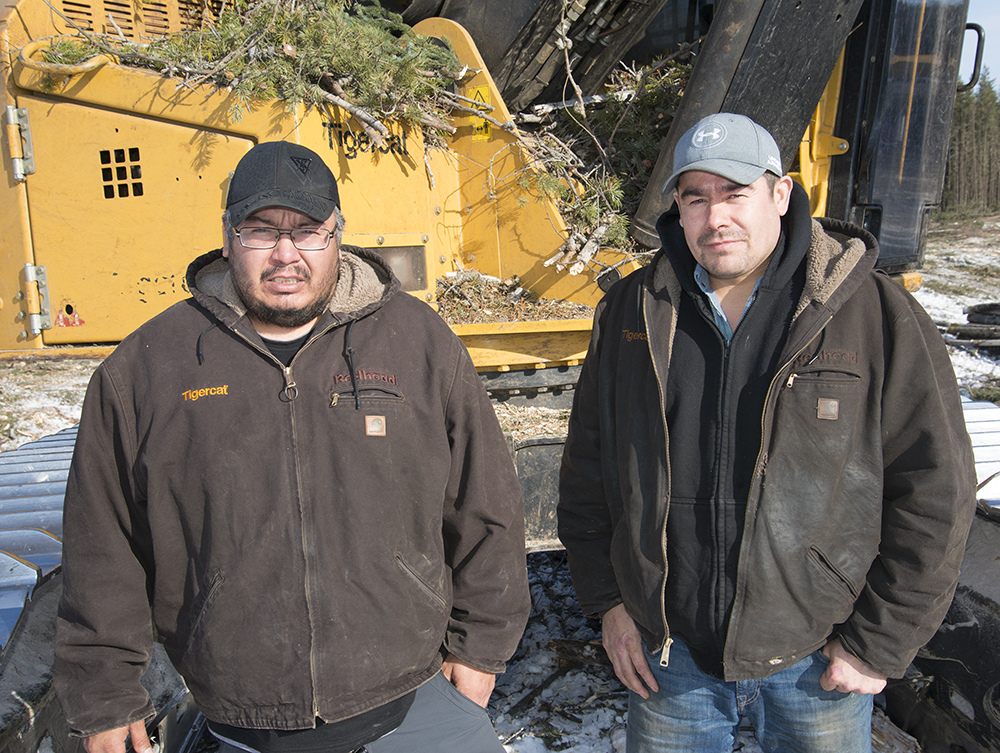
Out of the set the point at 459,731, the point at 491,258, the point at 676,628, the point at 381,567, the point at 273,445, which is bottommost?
the point at 459,731

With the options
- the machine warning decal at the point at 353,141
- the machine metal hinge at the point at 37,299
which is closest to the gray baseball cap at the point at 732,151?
the machine warning decal at the point at 353,141

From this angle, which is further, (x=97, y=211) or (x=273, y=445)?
(x=97, y=211)

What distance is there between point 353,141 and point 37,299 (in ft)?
5.50

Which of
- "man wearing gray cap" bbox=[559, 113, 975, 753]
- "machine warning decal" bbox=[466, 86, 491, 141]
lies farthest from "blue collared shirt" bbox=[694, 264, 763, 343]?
"machine warning decal" bbox=[466, 86, 491, 141]

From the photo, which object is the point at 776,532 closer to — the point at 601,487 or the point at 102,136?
the point at 601,487

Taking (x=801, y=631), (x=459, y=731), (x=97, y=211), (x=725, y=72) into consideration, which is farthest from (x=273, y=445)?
(x=725, y=72)

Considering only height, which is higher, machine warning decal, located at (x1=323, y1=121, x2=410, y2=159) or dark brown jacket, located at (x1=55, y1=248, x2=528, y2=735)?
machine warning decal, located at (x1=323, y1=121, x2=410, y2=159)

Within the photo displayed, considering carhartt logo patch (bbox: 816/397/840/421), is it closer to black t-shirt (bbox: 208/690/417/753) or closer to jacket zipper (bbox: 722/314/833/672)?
jacket zipper (bbox: 722/314/833/672)

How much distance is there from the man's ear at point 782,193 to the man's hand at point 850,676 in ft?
3.45

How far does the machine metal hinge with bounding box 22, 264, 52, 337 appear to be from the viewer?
3367 millimetres

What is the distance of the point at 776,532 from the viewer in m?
1.59

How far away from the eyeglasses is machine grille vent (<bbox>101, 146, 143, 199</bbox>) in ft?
6.71

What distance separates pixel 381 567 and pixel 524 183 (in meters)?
2.64

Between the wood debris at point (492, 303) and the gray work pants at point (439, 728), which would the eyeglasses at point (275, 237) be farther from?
the wood debris at point (492, 303)
